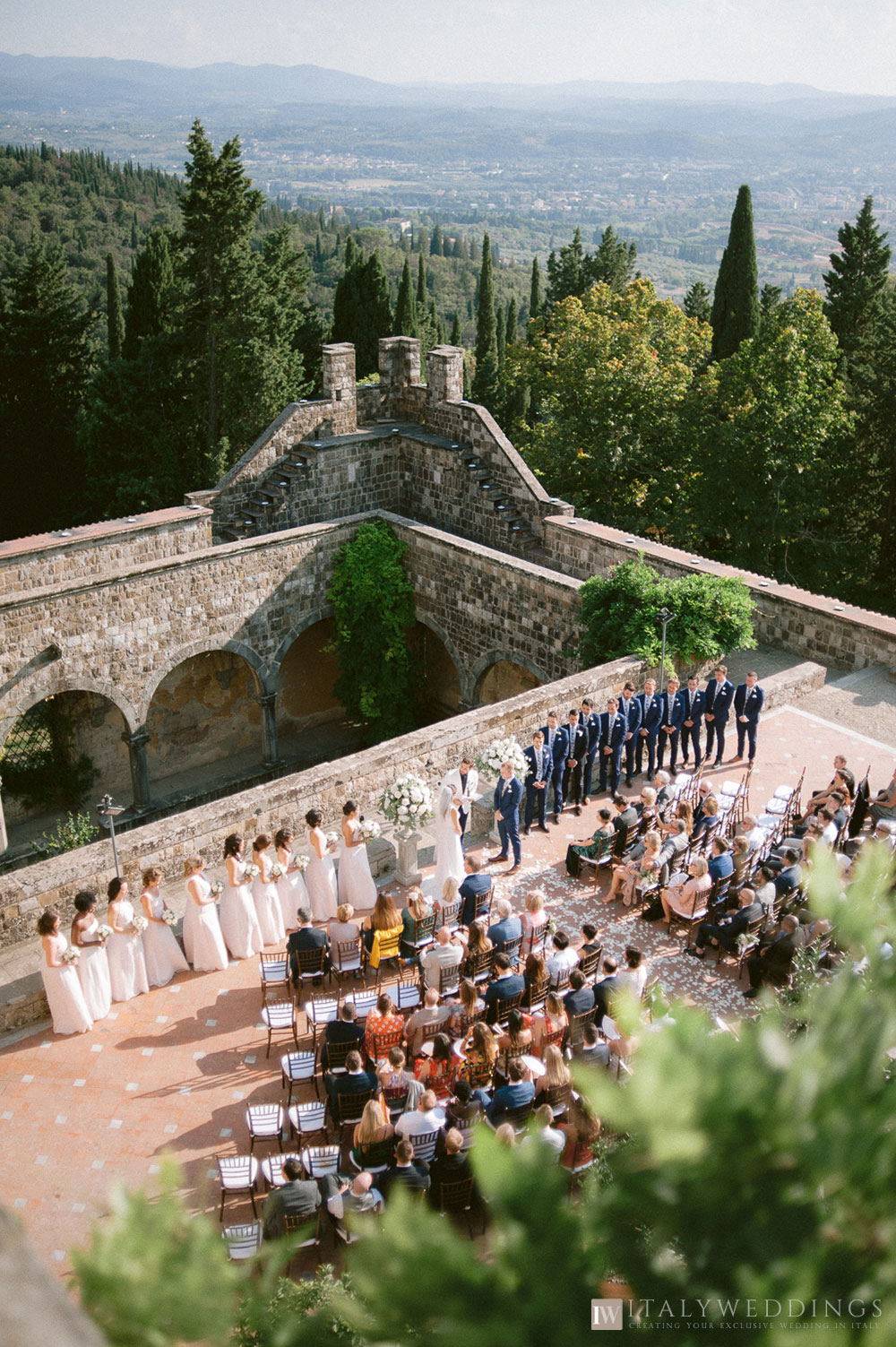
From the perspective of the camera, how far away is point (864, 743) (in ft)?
47.2

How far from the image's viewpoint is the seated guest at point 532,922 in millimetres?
10156

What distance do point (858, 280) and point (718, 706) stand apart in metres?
27.6

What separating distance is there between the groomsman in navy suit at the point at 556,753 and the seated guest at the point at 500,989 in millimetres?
3864

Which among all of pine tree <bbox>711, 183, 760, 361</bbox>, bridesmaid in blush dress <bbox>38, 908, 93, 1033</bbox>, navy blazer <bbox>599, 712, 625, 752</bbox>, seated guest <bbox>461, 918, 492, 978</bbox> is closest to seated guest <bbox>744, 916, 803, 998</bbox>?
seated guest <bbox>461, 918, 492, 978</bbox>

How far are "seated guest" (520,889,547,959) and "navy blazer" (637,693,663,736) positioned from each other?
405 cm

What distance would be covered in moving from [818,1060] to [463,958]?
7.85 metres

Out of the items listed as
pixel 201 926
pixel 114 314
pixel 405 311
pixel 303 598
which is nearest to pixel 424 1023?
pixel 201 926

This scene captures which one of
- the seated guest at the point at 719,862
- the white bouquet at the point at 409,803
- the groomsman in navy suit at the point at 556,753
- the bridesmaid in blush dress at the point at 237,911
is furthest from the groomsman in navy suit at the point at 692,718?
the bridesmaid in blush dress at the point at 237,911

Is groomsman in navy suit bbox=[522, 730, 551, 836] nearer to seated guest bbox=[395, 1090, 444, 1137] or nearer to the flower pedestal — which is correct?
the flower pedestal

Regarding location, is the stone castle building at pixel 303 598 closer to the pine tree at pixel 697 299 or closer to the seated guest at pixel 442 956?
the seated guest at pixel 442 956

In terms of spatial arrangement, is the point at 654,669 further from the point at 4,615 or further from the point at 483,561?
the point at 4,615

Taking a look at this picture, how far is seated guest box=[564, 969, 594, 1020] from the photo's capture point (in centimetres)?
901

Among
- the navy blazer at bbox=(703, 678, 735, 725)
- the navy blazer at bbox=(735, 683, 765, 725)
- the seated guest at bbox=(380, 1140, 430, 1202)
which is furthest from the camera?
the navy blazer at bbox=(703, 678, 735, 725)

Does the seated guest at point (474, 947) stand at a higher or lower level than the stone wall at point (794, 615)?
lower
